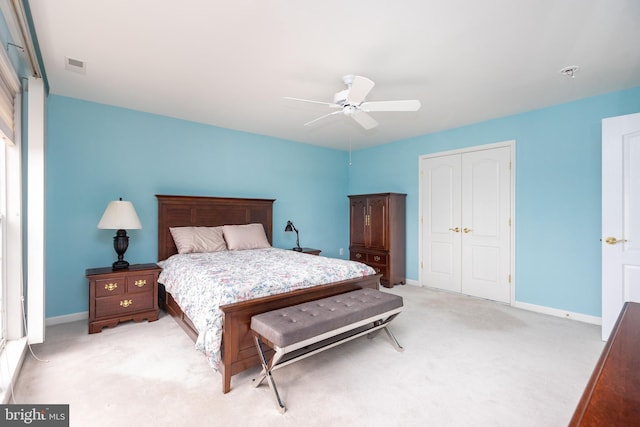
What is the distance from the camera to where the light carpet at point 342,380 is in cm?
184

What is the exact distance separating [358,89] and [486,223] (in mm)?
2967

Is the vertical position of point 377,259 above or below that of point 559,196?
below

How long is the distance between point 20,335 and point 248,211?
2.73 m

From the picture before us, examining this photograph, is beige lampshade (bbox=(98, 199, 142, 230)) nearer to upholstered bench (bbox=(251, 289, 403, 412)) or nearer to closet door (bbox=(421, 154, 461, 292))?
upholstered bench (bbox=(251, 289, 403, 412))

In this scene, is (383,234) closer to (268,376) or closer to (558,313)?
(558,313)

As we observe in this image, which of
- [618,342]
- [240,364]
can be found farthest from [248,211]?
[618,342]

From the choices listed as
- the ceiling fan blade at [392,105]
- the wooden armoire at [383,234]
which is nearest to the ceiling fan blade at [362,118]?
the ceiling fan blade at [392,105]

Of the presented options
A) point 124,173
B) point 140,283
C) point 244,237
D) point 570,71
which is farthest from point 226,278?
point 570,71

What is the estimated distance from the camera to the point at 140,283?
10.8 ft

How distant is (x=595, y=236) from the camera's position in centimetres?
336

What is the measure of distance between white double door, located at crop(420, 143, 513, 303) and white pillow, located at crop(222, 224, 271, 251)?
8.57ft

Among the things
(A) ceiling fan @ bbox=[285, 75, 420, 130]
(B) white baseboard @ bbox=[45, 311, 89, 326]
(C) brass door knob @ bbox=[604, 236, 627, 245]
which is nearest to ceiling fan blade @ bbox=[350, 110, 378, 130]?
(A) ceiling fan @ bbox=[285, 75, 420, 130]

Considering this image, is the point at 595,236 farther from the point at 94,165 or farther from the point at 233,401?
the point at 94,165

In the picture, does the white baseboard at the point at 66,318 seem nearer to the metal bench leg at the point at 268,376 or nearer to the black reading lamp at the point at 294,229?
the metal bench leg at the point at 268,376
